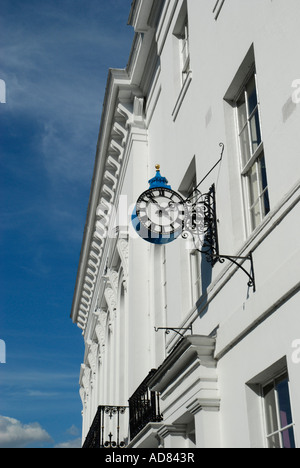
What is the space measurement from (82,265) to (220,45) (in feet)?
67.3

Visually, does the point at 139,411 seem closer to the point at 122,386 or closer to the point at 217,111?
the point at 122,386

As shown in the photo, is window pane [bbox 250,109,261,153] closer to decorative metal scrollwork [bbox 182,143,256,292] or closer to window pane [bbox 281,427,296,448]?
decorative metal scrollwork [bbox 182,143,256,292]

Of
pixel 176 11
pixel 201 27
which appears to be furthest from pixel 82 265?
pixel 201 27

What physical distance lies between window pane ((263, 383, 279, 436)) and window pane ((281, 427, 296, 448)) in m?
0.31

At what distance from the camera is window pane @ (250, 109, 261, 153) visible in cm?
826

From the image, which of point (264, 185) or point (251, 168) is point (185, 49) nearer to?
point (251, 168)

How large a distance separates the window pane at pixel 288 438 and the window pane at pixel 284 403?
10cm

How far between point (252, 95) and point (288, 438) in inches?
180

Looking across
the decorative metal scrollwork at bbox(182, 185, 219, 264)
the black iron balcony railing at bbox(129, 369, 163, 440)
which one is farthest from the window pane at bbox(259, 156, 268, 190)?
the black iron balcony railing at bbox(129, 369, 163, 440)

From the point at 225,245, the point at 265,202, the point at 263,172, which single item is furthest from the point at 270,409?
the point at 263,172

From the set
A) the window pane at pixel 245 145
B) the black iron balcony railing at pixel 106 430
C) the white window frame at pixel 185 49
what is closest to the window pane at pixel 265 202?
the window pane at pixel 245 145

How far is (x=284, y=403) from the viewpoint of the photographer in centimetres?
675

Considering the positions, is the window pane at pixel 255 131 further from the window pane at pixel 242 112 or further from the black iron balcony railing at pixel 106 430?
the black iron balcony railing at pixel 106 430

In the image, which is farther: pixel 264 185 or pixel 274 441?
pixel 264 185
